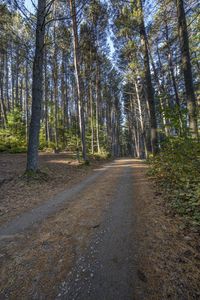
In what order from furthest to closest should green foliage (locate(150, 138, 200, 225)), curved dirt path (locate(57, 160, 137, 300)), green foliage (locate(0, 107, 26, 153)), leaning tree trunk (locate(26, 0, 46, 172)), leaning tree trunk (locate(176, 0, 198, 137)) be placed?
green foliage (locate(0, 107, 26, 153))
leaning tree trunk (locate(26, 0, 46, 172))
leaning tree trunk (locate(176, 0, 198, 137))
green foliage (locate(150, 138, 200, 225))
curved dirt path (locate(57, 160, 137, 300))

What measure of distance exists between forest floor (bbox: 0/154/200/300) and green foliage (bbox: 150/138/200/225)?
0.37 meters

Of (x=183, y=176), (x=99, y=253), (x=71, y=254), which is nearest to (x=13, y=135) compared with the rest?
(x=183, y=176)

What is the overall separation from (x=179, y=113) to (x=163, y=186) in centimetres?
236

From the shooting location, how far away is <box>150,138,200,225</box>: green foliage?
4066 mm

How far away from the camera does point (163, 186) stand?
20.8 feet

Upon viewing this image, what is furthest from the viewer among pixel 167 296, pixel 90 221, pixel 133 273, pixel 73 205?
pixel 73 205

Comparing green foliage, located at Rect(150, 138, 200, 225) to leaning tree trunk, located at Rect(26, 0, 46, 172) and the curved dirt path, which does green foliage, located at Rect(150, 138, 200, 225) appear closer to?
the curved dirt path

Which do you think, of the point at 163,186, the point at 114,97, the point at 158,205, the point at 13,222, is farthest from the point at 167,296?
the point at 114,97

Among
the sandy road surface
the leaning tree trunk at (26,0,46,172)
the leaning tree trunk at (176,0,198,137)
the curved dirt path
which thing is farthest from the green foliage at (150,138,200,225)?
the leaning tree trunk at (26,0,46,172)

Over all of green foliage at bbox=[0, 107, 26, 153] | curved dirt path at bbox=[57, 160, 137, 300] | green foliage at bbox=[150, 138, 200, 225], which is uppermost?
green foliage at bbox=[0, 107, 26, 153]

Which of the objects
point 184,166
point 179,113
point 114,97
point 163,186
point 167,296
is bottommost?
point 167,296

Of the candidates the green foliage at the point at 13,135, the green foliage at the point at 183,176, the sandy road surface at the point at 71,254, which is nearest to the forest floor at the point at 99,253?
the sandy road surface at the point at 71,254

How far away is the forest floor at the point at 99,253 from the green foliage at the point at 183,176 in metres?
0.37

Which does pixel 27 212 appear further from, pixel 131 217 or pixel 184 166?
pixel 184 166
